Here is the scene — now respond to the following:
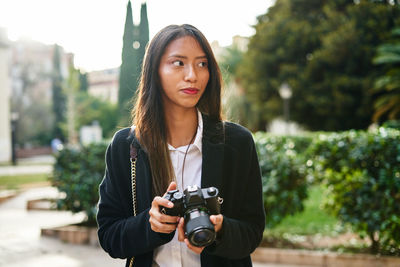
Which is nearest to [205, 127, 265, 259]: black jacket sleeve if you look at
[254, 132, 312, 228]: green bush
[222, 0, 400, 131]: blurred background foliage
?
[254, 132, 312, 228]: green bush

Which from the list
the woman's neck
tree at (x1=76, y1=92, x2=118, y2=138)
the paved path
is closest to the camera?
the woman's neck

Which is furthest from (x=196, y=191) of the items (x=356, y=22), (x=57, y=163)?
(x=356, y=22)

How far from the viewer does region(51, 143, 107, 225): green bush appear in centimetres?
598

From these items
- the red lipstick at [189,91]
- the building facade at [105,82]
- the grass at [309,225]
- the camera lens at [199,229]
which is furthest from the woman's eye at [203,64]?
the building facade at [105,82]

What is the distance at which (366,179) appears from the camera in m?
4.41

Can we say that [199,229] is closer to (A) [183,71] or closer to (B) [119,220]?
(B) [119,220]

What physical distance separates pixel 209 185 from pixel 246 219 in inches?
8.7

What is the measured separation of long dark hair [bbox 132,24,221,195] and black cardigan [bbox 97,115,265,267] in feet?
0.15

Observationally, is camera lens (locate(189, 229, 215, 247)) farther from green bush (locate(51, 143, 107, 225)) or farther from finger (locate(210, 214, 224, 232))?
green bush (locate(51, 143, 107, 225))

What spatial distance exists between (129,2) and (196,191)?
15.9 m

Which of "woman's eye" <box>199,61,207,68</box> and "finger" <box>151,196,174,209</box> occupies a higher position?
"woman's eye" <box>199,61,207,68</box>

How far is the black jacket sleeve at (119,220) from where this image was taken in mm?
1461

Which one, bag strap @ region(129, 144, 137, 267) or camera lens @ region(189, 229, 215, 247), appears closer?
camera lens @ region(189, 229, 215, 247)

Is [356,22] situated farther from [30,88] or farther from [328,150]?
[30,88]
